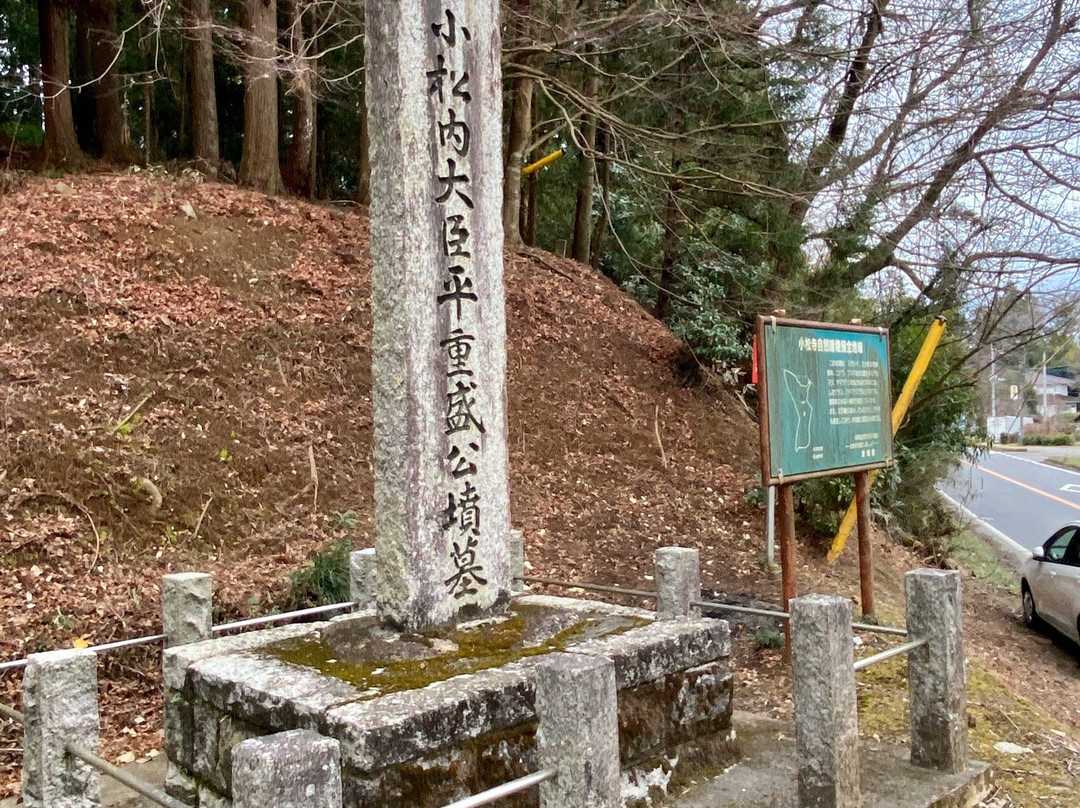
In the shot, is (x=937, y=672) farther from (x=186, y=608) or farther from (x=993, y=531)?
(x=993, y=531)

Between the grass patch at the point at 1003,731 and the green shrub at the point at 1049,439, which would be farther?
the green shrub at the point at 1049,439

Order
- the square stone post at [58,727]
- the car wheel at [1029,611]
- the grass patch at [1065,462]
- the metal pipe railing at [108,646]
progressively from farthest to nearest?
the grass patch at [1065,462]
the car wheel at [1029,611]
the metal pipe railing at [108,646]
the square stone post at [58,727]

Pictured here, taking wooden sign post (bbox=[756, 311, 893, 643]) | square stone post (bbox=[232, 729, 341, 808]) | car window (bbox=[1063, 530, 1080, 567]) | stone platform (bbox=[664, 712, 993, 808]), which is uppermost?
wooden sign post (bbox=[756, 311, 893, 643])

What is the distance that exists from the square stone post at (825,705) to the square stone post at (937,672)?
706 mm

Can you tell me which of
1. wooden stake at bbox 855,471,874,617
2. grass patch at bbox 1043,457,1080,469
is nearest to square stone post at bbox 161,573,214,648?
wooden stake at bbox 855,471,874,617

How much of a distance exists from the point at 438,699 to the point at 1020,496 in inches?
834

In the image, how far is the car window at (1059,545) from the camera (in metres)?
9.15

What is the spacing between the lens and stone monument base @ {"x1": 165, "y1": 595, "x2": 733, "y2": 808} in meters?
3.16

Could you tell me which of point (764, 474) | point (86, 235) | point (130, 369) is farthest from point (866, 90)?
point (86, 235)

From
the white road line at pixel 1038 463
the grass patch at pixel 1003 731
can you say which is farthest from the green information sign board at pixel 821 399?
the white road line at pixel 1038 463

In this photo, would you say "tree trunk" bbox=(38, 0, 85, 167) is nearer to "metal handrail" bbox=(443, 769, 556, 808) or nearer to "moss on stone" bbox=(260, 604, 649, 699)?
"moss on stone" bbox=(260, 604, 649, 699)

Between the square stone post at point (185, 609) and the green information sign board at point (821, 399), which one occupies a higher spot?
the green information sign board at point (821, 399)

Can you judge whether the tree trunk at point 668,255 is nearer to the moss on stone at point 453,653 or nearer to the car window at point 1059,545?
the car window at point 1059,545

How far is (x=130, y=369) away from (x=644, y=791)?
6.84m
